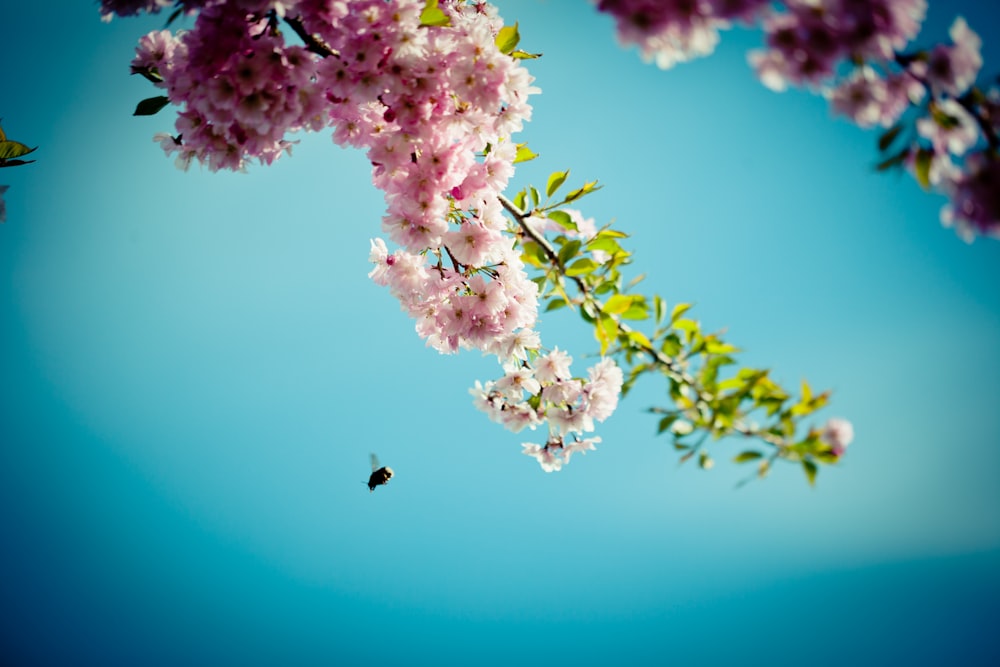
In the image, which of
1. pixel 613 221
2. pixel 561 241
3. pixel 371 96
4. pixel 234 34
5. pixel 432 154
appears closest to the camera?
pixel 234 34

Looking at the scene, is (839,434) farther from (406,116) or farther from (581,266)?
(406,116)

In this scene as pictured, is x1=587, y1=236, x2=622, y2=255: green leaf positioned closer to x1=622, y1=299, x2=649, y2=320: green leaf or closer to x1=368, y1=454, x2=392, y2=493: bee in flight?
x1=622, y1=299, x2=649, y2=320: green leaf

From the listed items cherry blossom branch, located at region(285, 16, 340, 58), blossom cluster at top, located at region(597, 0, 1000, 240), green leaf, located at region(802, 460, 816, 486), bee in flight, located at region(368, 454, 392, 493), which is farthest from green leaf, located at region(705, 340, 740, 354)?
bee in flight, located at region(368, 454, 392, 493)

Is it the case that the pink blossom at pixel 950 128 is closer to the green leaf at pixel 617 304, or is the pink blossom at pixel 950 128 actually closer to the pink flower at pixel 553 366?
the green leaf at pixel 617 304

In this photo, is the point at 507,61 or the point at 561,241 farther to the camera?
the point at 561,241

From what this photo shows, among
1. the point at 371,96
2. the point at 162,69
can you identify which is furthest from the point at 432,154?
the point at 162,69

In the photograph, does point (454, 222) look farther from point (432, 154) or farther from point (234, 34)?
point (234, 34)

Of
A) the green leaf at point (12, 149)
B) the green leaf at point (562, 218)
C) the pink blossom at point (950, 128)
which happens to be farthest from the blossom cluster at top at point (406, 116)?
the pink blossom at point (950, 128)
